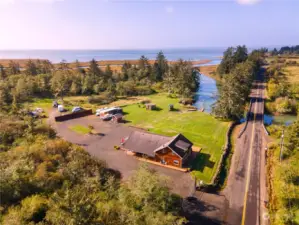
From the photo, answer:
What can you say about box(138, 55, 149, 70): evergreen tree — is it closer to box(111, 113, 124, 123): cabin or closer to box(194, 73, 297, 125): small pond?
box(194, 73, 297, 125): small pond

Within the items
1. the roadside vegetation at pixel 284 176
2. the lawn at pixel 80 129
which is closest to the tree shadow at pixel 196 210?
the roadside vegetation at pixel 284 176

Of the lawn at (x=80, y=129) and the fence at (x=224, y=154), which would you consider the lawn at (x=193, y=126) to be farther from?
the lawn at (x=80, y=129)

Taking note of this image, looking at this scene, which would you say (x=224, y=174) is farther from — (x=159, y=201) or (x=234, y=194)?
(x=159, y=201)

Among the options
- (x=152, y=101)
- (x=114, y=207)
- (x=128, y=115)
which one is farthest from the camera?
(x=152, y=101)

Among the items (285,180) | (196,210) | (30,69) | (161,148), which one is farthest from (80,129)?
(30,69)


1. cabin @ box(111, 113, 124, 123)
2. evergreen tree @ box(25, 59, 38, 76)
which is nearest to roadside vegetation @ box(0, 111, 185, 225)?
cabin @ box(111, 113, 124, 123)

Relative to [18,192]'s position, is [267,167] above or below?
below

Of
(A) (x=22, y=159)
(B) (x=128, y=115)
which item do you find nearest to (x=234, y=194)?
(A) (x=22, y=159)
